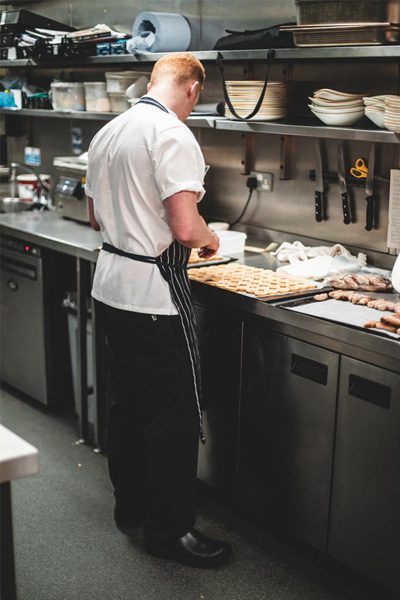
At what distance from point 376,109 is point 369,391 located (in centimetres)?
102

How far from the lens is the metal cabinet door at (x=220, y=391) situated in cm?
282

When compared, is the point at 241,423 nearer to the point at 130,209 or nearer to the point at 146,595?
the point at 146,595

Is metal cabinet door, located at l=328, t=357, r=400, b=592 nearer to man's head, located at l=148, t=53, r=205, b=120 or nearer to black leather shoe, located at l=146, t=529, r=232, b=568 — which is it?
black leather shoe, located at l=146, t=529, r=232, b=568

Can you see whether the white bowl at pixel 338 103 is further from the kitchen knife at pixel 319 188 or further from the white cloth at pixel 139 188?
the white cloth at pixel 139 188

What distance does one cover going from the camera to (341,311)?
8.33ft

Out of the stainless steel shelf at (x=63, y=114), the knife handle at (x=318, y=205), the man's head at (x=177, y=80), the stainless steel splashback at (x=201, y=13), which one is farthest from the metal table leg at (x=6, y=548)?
the stainless steel shelf at (x=63, y=114)

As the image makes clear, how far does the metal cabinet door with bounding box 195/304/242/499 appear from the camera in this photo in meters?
2.82

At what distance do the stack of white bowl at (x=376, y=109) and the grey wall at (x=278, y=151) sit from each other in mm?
331

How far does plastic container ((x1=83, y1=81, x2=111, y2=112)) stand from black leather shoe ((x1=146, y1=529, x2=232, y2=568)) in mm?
2307

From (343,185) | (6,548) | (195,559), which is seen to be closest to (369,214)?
(343,185)

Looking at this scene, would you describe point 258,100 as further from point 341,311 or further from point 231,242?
point 341,311

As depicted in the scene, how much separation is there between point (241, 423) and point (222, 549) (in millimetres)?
451

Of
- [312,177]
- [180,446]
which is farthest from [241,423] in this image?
[312,177]

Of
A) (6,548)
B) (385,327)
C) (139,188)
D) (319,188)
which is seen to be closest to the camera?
(6,548)
